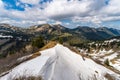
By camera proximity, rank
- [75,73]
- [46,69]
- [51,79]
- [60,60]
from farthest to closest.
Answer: [60,60] < [75,73] < [46,69] < [51,79]

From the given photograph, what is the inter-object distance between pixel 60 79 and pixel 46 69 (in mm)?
3957

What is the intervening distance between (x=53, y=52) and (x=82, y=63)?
27.1 ft

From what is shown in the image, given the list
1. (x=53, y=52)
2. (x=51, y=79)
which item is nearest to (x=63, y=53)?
(x=53, y=52)

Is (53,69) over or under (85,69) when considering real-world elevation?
over

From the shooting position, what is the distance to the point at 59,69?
135 ft

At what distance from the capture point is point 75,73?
4369cm

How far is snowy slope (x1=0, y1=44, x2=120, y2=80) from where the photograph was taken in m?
36.8

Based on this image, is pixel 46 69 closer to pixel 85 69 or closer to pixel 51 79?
pixel 51 79

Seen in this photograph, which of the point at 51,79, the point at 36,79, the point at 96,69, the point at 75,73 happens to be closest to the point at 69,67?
the point at 75,73

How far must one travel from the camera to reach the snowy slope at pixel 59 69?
1448 inches

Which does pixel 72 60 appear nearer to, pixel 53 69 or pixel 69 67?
pixel 69 67

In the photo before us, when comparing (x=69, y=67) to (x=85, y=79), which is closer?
(x=85, y=79)

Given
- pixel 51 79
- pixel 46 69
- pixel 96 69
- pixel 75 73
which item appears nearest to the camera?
pixel 51 79

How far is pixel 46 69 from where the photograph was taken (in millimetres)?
38938
